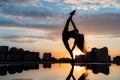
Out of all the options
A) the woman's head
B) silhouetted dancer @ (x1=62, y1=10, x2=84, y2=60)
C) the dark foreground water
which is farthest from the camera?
silhouetted dancer @ (x1=62, y1=10, x2=84, y2=60)

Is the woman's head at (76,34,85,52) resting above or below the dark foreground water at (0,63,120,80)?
above

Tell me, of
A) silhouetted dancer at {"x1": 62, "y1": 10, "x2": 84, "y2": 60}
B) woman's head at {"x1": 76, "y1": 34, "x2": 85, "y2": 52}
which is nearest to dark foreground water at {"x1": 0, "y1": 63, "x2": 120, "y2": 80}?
woman's head at {"x1": 76, "y1": 34, "x2": 85, "y2": 52}

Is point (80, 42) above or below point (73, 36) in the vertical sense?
below

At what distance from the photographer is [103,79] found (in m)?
24.5

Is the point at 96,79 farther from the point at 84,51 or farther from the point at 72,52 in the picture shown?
the point at 72,52

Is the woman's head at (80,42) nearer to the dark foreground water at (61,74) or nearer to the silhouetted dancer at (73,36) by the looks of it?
the silhouetted dancer at (73,36)

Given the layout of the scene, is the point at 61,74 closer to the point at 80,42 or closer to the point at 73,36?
the point at 80,42

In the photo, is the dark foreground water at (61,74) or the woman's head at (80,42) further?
the woman's head at (80,42)

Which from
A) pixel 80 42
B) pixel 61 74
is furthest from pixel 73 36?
pixel 61 74

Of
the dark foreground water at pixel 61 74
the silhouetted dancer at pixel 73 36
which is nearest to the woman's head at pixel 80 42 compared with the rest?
the silhouetted dancer at pixel 73 36

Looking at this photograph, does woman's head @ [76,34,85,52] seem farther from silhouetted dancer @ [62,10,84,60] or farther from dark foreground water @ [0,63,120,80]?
dark foreground water @ [0,63,120,80]

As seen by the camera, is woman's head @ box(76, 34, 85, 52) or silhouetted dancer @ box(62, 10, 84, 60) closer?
woman's head @ box(76, 34, 85, 52)

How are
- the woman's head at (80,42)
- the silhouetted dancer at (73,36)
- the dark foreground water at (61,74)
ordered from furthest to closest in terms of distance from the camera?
the silhouetted dancer at (73,36) → the woman's head at (80,42) → the dark foreground water at (61,74)

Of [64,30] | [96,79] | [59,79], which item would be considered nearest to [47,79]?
[59,79]
